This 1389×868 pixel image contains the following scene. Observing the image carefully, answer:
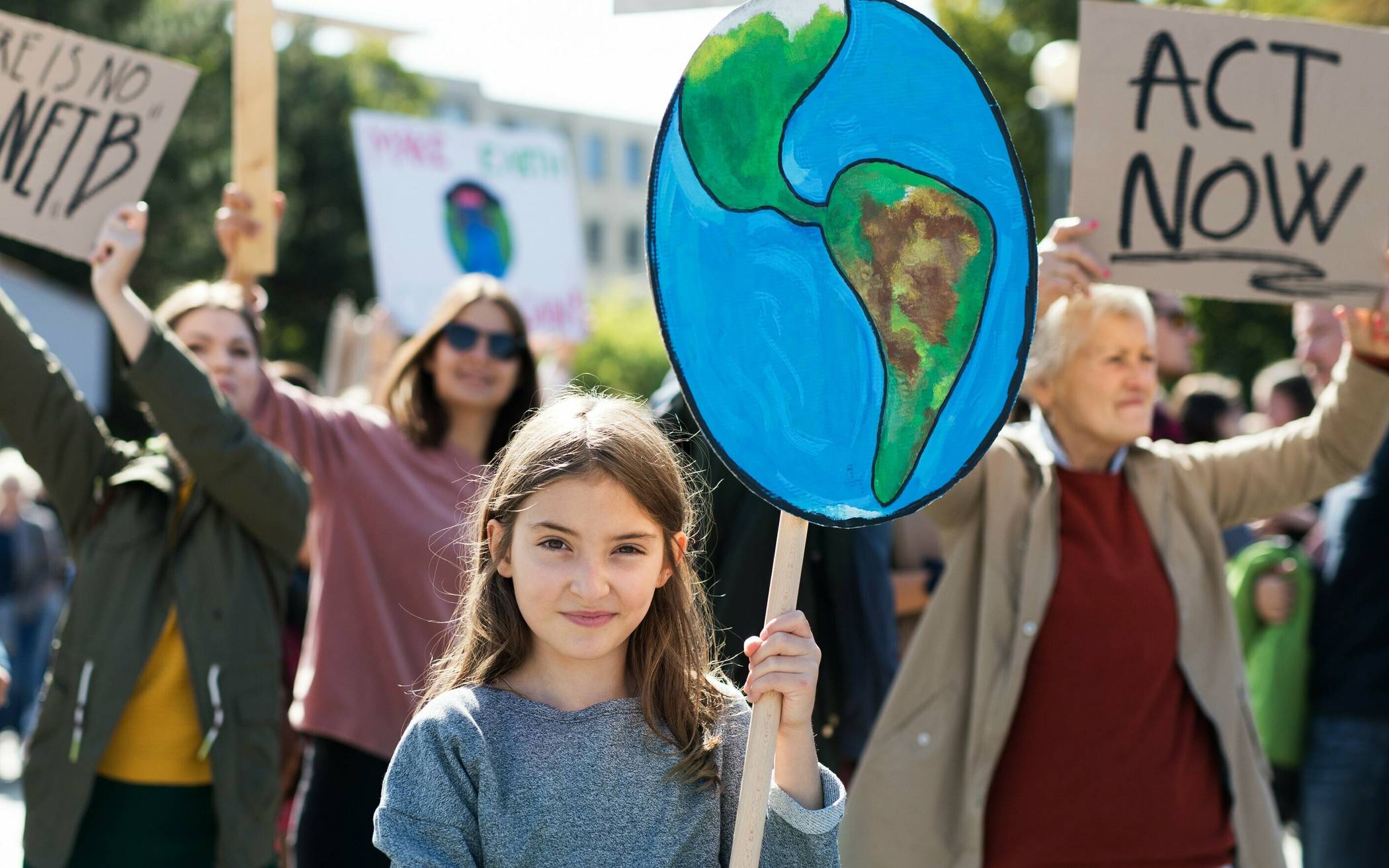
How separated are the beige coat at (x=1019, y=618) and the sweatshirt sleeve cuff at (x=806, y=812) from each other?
1.13 meters

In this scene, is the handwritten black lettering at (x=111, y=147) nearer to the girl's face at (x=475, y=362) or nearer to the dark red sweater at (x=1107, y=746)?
the girl's face at (x=475, y=362)

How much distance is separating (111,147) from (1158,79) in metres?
2.31

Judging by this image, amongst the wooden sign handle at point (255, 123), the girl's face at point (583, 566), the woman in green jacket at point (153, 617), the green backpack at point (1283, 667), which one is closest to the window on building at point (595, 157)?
the green backpack at point (1283, 667)

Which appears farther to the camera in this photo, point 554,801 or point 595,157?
point 595,157

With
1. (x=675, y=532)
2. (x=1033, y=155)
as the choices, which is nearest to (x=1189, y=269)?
(x=675, y=532)

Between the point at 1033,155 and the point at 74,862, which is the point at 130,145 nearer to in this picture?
the point at 74,862

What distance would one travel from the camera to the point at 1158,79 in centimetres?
328

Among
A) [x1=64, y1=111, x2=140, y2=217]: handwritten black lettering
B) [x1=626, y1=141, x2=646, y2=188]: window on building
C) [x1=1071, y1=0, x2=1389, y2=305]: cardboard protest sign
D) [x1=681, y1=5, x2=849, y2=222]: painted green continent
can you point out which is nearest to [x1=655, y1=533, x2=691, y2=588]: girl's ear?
[x1=681, y1=5, x2=849, y2=222]: painted green continent

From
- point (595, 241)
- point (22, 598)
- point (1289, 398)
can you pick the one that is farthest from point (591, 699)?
Result: point (595, 241)

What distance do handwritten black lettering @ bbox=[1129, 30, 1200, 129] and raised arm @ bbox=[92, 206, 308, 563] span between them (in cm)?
194

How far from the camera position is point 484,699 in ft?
6.66

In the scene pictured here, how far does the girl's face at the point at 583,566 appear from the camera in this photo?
2.04m

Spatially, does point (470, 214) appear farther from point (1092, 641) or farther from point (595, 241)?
point (595, 241)

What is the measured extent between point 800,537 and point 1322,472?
1798 mm
